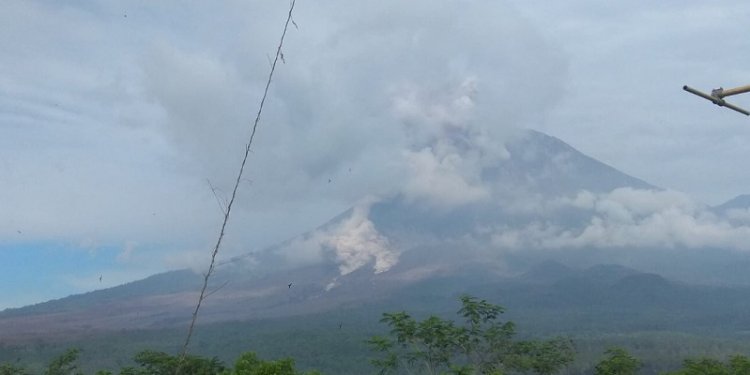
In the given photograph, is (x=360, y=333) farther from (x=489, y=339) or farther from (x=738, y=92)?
(x=738, y=92)

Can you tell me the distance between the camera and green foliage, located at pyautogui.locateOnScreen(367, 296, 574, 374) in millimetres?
21000

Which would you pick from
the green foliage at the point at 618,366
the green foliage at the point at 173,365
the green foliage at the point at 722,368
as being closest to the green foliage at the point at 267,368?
the green foliage at the point at 173,365

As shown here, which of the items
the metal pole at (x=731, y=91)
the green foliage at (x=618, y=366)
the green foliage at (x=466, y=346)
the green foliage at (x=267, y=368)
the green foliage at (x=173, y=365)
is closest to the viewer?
the metal pole at (x=731, y=91)

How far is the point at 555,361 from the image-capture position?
2438cm

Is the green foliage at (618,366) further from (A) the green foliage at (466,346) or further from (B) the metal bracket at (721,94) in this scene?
(B) the metal bracket at (721,94)

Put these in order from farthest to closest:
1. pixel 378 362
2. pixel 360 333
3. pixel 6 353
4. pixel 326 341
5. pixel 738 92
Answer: pixel 360 333
pixel 326 341
pixel 6 353
pixel 378 362
pixel 738 92

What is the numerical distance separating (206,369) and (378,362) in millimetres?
5904

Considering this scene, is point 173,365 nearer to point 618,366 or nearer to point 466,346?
point 466,346

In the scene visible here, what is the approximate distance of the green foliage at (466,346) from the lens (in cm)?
2100

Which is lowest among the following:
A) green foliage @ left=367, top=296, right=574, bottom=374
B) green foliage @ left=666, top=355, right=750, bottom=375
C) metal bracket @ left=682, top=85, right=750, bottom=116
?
green foliage @ left=666, top=355, right=750, bottom=375

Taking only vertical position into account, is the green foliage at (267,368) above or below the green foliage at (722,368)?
above

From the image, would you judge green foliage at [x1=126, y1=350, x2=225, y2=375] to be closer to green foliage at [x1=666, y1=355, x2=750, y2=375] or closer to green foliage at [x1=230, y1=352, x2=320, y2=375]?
green foliage at [x1=230, y1=352, x2=320, y2=375]

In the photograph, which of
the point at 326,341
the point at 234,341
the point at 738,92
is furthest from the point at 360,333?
the point at 738,92

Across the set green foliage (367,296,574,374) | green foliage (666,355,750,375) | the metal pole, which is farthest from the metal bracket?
green foliage (666,355,750,375)
